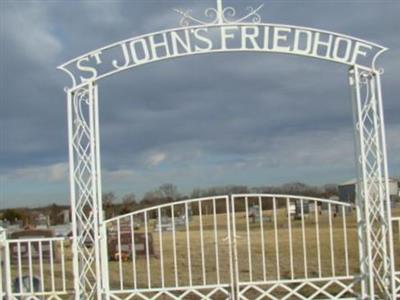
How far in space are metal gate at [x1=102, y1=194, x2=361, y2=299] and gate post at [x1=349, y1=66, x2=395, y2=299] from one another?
0.26 metres

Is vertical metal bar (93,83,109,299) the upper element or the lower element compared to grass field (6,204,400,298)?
upper

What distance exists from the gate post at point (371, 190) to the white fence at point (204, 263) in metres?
0.25

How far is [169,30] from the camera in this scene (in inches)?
339

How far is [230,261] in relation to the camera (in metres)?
8.95

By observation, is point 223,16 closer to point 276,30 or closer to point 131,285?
point 276,30

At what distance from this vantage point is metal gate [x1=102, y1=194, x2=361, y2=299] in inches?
350

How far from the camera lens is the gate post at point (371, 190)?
886 cm

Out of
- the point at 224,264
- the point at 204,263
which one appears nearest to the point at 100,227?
the point at 204,263

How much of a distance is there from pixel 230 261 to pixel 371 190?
88.0 inches

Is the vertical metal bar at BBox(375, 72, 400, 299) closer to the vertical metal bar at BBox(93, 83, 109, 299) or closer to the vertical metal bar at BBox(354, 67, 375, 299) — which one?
the vertical metal bar at BBox(354, 67, 375, 299)

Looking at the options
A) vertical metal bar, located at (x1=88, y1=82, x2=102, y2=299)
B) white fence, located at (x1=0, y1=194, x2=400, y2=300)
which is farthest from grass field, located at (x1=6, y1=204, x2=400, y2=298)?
vertical metal bar, located at (x1=88, y1=82, x2=102, y2=299)

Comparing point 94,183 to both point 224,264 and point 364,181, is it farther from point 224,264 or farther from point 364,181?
point 224,264

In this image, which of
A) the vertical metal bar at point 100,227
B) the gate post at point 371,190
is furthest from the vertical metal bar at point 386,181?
the vertical metal bar at point 100,227

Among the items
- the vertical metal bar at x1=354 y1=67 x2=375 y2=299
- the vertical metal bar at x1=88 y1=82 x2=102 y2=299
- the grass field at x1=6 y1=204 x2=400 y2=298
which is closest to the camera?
the vertical metal bar at x1=88 y1=82 x2=102 y2=299
